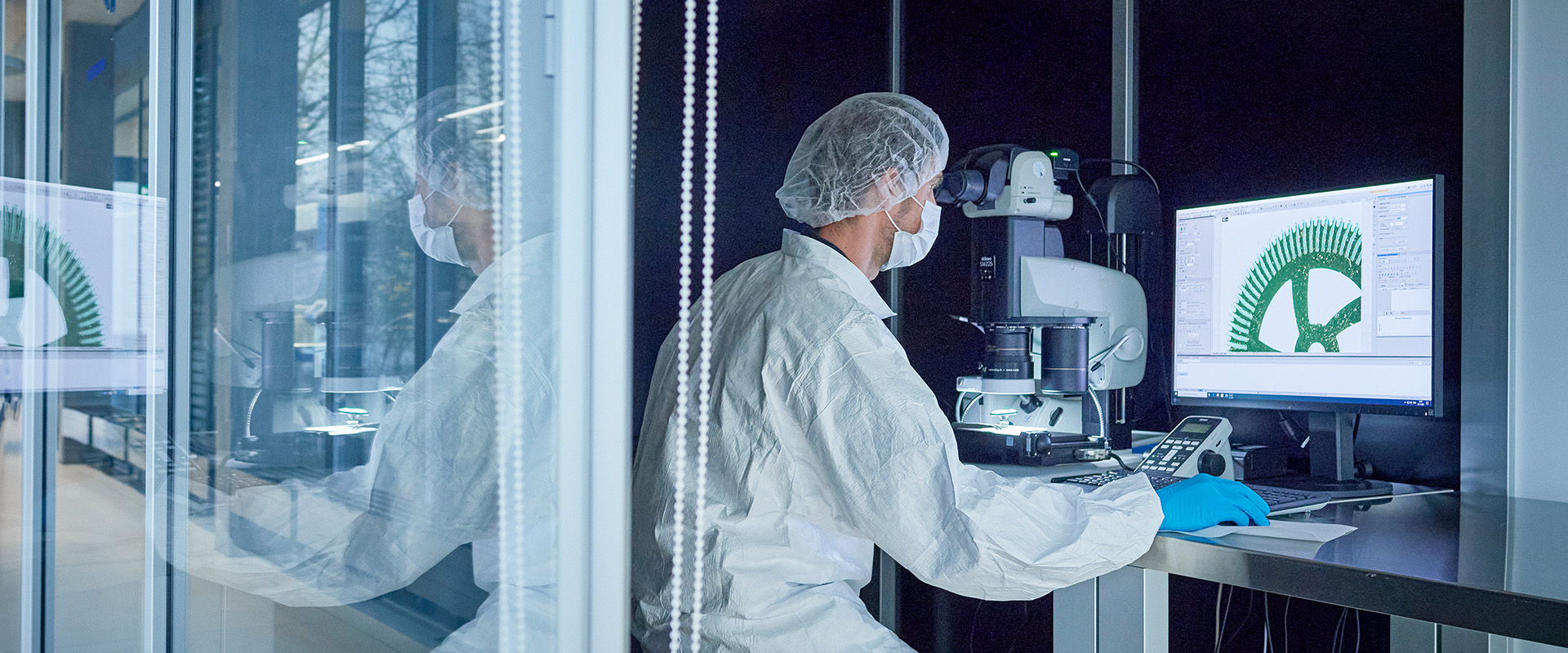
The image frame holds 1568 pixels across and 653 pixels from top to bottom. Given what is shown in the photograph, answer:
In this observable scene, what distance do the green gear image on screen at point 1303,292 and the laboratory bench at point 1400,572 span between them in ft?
0.86

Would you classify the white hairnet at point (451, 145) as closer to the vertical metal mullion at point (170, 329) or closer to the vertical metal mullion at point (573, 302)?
the vertical metal mullion at point (573, 302)

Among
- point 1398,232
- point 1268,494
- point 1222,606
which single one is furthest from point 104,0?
point 1222,606

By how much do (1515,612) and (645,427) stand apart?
1.09 m

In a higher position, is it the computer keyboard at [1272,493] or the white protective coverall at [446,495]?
the white protective coverall at [446,495]

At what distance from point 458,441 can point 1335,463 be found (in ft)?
4.87

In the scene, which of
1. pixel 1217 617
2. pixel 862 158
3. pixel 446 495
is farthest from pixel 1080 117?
pixel 446 495

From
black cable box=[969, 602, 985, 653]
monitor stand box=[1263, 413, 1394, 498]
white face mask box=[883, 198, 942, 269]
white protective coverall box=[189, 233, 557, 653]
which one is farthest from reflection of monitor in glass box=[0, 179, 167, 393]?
black cable box=[969, 602, 985, 653]

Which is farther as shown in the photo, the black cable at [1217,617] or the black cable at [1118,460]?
the black cable at [1217,617]

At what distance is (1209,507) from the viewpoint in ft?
4.58

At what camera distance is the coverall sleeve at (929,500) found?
4.17 feet

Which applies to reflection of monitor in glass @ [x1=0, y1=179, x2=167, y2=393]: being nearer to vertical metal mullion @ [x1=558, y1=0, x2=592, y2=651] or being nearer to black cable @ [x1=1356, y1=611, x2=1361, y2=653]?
vertical metal mullion @ [x1=558, y1=0, x2=592, y2=651]

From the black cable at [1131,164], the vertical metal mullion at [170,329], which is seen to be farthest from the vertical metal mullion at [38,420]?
the black cable at [1131,164]

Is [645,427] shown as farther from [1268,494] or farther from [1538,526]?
[1538,526]

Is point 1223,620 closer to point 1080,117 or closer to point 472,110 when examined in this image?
point 1080,117
